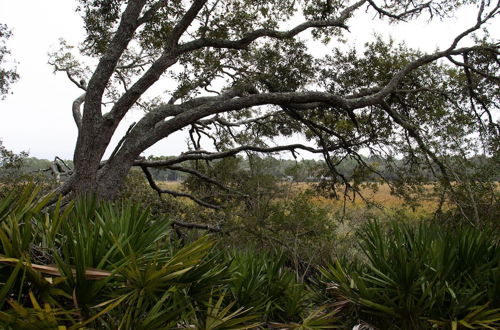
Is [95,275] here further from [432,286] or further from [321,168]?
[321,168]

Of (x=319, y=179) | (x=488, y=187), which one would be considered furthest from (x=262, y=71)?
(x=488, y=187)

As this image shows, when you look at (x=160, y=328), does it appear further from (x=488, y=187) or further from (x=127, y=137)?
(x=488, y=187)

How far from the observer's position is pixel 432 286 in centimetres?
310

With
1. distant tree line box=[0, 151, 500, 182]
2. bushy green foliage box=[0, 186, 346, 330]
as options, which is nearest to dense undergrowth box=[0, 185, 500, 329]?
bushy green foliage box=[0, 186, 346, 330]

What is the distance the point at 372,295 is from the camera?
3291 millimetres

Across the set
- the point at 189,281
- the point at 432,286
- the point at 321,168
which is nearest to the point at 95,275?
the point at 189,281

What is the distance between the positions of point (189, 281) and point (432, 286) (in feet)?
6.64

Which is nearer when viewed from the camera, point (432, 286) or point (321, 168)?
point (432, 286)

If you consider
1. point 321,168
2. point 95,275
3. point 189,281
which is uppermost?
point 321,168

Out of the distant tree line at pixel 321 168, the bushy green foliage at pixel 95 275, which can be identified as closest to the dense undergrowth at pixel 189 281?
the bushy green foliage at pixel 95 275

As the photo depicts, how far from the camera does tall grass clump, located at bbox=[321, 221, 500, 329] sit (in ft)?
9.64

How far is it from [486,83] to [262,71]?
6118 mm

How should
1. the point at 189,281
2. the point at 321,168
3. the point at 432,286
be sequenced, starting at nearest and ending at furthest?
1. the point at 189,281
2. the point at 432,286
3. the point at 321,168

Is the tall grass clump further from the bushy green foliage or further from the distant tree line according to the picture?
the distant tree line
